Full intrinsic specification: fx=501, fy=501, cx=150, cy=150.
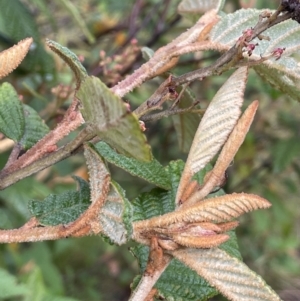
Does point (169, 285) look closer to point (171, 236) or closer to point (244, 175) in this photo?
point (171, 236)

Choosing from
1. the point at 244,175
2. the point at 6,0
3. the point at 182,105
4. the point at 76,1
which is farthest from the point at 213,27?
the point at 76,1

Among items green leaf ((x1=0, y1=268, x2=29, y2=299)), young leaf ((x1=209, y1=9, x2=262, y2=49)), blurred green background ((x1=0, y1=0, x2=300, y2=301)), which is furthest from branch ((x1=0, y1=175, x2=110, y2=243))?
green leaf ((x1=0, y1=268, x2=29, y2=299))

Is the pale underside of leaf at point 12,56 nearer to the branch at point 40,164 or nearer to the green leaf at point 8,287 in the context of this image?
the branch at point 40,164

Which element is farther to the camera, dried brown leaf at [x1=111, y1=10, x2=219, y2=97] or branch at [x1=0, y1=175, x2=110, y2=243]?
dried brown leaf at [x1=111, y1=10, x2=219, y2=97]

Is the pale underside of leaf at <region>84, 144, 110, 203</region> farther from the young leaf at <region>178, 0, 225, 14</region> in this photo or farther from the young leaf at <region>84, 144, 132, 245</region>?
the young leaf at <region>178, 0, 225, 14</region>

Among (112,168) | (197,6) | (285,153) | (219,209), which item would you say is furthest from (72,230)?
(112,168)

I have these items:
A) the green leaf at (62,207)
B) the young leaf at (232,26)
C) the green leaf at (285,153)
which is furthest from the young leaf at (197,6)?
the green leaf at (285,153)

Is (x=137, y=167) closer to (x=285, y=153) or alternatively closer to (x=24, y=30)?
(x=24, y=30)
